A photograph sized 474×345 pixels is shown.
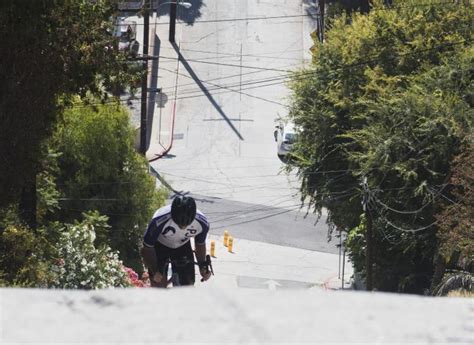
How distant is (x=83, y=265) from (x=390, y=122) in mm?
13198

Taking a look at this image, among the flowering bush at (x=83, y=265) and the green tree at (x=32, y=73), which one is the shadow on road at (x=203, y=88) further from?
the flowering bush at (x=83, y=265)

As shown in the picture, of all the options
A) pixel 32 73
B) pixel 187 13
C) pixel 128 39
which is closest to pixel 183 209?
pixel 32 73

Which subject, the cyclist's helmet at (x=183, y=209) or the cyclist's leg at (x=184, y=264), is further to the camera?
the cyclist's leg at (x=184, y=264)

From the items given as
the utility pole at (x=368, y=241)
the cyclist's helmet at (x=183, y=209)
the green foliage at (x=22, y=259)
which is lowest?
the utility pole at (x=368, y=241)

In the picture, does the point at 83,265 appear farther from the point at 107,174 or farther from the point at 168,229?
the point at 107,174

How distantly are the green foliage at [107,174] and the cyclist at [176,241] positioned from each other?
11.2 m

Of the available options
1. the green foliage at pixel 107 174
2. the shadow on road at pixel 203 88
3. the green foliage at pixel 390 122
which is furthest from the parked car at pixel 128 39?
the green foliage at pixel 390 122

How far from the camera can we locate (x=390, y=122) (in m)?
22.6

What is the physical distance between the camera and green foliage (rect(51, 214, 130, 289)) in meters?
10.4

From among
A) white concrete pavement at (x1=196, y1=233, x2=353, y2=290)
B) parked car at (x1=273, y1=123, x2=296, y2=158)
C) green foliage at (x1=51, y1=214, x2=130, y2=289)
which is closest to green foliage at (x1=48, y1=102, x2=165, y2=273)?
white concrete pavement at (x1=196, y1=233, x2=353, y2=290)

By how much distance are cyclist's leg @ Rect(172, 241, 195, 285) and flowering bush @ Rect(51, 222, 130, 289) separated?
1.31m

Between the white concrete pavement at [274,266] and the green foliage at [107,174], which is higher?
the green foliage at [107,174]

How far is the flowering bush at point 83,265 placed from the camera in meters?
10.4

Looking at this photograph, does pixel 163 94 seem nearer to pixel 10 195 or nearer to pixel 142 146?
pixel 142 146
